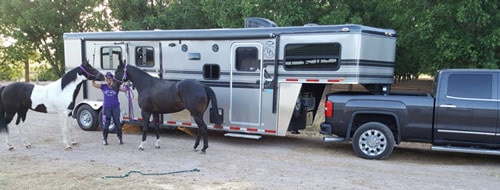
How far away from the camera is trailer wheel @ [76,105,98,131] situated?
10383 mm

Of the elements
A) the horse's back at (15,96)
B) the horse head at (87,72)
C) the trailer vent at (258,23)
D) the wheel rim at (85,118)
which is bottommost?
the wheel rim at (85,118)

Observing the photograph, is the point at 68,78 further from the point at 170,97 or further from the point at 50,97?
the point at 170,97

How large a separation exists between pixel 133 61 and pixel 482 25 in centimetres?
797

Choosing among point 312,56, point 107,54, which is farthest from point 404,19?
point 107,54

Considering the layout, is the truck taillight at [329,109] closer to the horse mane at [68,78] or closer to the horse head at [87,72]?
the horse head at [87,72]

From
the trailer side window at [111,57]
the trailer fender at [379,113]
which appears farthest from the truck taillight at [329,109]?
the trailer side window at [111,57]

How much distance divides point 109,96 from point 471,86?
22.4 ft

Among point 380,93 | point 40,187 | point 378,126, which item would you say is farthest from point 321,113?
point 40,187

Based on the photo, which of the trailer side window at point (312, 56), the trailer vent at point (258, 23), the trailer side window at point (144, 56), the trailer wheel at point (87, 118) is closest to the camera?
the trailer side window at point (312, 56)

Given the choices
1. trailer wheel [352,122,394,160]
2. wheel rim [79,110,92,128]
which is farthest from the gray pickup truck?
wheel rim [79,110,92,128]

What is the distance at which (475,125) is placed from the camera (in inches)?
274

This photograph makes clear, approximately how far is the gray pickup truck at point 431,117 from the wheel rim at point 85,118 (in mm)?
6034

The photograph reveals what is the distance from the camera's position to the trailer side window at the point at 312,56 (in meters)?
7.73

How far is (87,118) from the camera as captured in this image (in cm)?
1052
